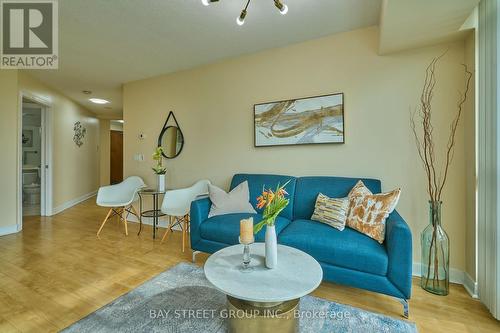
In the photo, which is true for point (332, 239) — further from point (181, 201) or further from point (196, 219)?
point (181, 201)

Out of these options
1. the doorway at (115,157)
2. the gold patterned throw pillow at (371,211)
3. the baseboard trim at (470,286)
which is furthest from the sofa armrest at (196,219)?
the doorway at (115,157)

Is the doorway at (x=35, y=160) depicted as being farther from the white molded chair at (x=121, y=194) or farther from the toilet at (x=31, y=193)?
the white molded chair at (x=121, y=194)

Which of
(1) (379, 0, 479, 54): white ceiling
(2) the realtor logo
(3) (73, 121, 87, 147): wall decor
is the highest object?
(2) the realtor logo

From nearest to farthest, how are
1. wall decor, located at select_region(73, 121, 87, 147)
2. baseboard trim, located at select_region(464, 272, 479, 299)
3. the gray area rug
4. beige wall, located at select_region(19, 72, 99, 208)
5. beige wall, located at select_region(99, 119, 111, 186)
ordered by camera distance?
the gray area rug, baseboard trim, located at select_region(464, 272, 479, 299), beige wall, located at select_region(19, 72, 99, 208), wall decor, located at select_region(73, 121, 87, 147), beige wall, located at select_region(99, 119, 111, 186)

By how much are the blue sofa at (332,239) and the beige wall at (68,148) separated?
3.97m

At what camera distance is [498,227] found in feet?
5.14

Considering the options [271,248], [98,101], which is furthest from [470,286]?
[98,101]

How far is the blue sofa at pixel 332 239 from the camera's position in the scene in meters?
1.60

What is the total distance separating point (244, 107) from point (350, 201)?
181 centimetres

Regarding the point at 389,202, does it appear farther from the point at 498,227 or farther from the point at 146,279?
the point at 146,279

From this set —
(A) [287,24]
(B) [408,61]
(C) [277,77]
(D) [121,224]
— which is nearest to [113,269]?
(D) [121,224]

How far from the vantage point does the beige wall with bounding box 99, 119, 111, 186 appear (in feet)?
23.3

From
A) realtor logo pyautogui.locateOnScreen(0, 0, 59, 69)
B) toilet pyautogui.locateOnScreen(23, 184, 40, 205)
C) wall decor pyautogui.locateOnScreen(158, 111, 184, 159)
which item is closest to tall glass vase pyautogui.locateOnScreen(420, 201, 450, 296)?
wall decor pyautogui.locateOnScreen(158, 111, 184, 159)

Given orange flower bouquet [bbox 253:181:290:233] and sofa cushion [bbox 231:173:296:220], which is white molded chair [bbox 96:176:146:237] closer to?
sofa cushion [bbox 231:173:296:220]
